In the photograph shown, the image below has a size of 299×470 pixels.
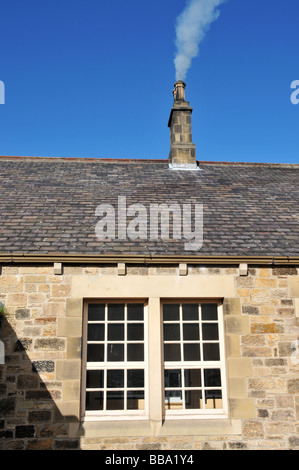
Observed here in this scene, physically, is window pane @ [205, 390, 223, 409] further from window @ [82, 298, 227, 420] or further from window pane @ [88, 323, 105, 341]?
window pane @ [88, 323, 105, 341]

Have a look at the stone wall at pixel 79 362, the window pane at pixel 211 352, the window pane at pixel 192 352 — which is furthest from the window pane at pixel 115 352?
the window pane at pixel 211 352

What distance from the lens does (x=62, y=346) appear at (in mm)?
6441

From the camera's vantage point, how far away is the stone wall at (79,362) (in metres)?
6.14

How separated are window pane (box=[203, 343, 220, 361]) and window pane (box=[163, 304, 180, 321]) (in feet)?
2.24

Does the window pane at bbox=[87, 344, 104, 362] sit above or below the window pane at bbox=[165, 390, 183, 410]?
above

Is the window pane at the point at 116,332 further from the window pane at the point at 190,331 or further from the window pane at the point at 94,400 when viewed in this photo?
the window pane at the point at 190,331

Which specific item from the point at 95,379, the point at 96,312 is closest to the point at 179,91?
the point at 96,312

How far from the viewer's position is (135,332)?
684 cm

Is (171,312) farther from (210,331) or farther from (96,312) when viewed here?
(96,312)

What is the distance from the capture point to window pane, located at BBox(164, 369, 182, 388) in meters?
6.66

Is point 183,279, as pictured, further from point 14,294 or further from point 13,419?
point 13,419

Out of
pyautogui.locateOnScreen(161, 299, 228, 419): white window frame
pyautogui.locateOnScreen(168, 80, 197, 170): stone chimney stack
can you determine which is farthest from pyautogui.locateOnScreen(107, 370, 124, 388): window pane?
pyautogui.locateOnScreen(168, 80, 197, 170): stone chimney stack

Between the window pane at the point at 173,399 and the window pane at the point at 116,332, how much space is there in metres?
1.17
